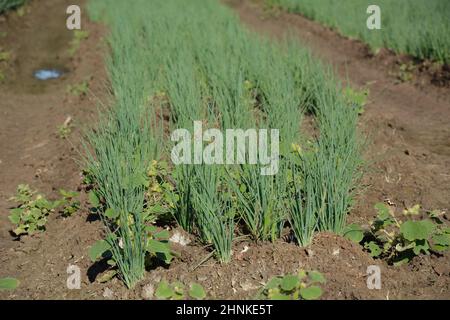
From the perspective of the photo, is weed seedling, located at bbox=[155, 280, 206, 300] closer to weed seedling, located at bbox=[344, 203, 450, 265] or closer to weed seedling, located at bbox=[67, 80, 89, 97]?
weed seedling, located at bbox=[344, 203, 450, 265]

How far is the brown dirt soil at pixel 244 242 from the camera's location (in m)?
2.01

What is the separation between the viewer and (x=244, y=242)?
223 cm

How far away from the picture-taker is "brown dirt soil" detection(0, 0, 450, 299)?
2006mm

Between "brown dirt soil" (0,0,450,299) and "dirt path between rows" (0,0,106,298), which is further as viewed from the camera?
"dirt path between rows" (0,0,106,298)

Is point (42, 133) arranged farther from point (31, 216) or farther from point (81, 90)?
point (31, 216)

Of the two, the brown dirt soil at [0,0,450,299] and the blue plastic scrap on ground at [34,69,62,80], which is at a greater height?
the blue plastic scrap on ground at [34,69,62,80]

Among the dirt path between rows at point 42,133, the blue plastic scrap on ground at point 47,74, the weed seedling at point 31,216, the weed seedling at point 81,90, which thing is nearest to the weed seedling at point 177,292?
the dirt path between rows at point 42,133

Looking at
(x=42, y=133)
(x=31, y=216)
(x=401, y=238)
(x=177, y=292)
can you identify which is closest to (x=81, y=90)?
(x=42, y=133)

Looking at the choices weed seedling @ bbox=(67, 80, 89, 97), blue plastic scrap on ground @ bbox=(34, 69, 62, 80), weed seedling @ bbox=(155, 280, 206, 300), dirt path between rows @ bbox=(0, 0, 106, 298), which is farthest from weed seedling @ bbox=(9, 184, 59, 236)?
blue plastic scrap on ground @ bbox=(34, 69, 62, 80)

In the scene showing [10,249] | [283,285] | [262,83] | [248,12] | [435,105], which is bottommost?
[10,249]

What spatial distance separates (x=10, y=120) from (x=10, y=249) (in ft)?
8.62

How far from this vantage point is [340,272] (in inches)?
77.2
